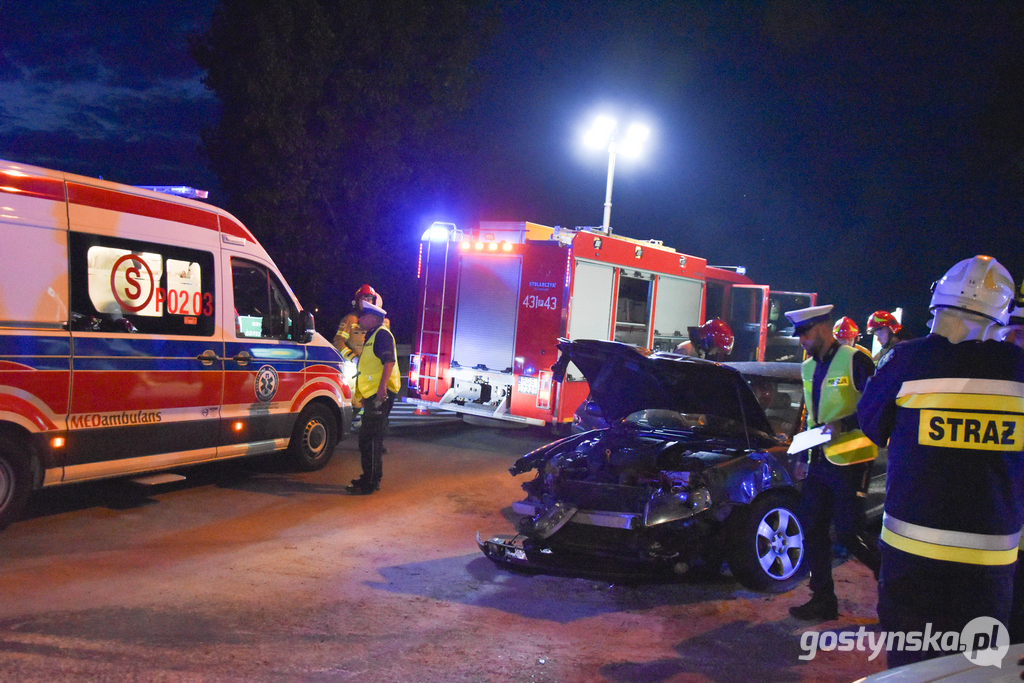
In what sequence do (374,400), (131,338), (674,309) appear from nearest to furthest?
(131,338), (374,400), (674,309)

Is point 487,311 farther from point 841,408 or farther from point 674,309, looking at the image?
point 841,408

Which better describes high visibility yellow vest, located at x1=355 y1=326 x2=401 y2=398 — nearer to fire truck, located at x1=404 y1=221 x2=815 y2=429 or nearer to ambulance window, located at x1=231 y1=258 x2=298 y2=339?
ambulance window, located at x1=231 y1=258 x2=298 y2=339

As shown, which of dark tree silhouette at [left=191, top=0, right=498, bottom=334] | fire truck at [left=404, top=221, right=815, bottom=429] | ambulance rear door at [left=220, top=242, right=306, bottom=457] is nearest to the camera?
ambulance rear door at [left=220, top=242, right=306, bottom=457]

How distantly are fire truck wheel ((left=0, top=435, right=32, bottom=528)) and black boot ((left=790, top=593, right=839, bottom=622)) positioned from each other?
212 inches

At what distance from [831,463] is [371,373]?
429 cm

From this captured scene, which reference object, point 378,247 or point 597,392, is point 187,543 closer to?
point 597,392

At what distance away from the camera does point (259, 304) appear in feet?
24.6

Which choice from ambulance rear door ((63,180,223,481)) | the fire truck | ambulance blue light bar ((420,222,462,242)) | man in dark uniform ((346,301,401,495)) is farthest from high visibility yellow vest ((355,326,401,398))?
ambulance blue light bar ((420,222,462,242))

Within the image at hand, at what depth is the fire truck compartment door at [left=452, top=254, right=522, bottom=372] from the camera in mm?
10547

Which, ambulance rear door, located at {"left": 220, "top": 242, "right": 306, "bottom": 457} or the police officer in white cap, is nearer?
the police officer in white cap

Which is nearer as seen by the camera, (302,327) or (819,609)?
(819,609)

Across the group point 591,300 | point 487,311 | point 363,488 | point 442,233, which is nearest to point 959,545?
point 363,488

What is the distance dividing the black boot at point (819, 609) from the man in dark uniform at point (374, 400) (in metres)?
4.06

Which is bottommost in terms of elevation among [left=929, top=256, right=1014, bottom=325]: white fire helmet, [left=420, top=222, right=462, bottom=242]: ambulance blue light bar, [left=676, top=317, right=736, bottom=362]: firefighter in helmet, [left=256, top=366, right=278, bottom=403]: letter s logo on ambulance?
[left=256, top=366, right=278, bottom=403]: letter s logo on ambulance
